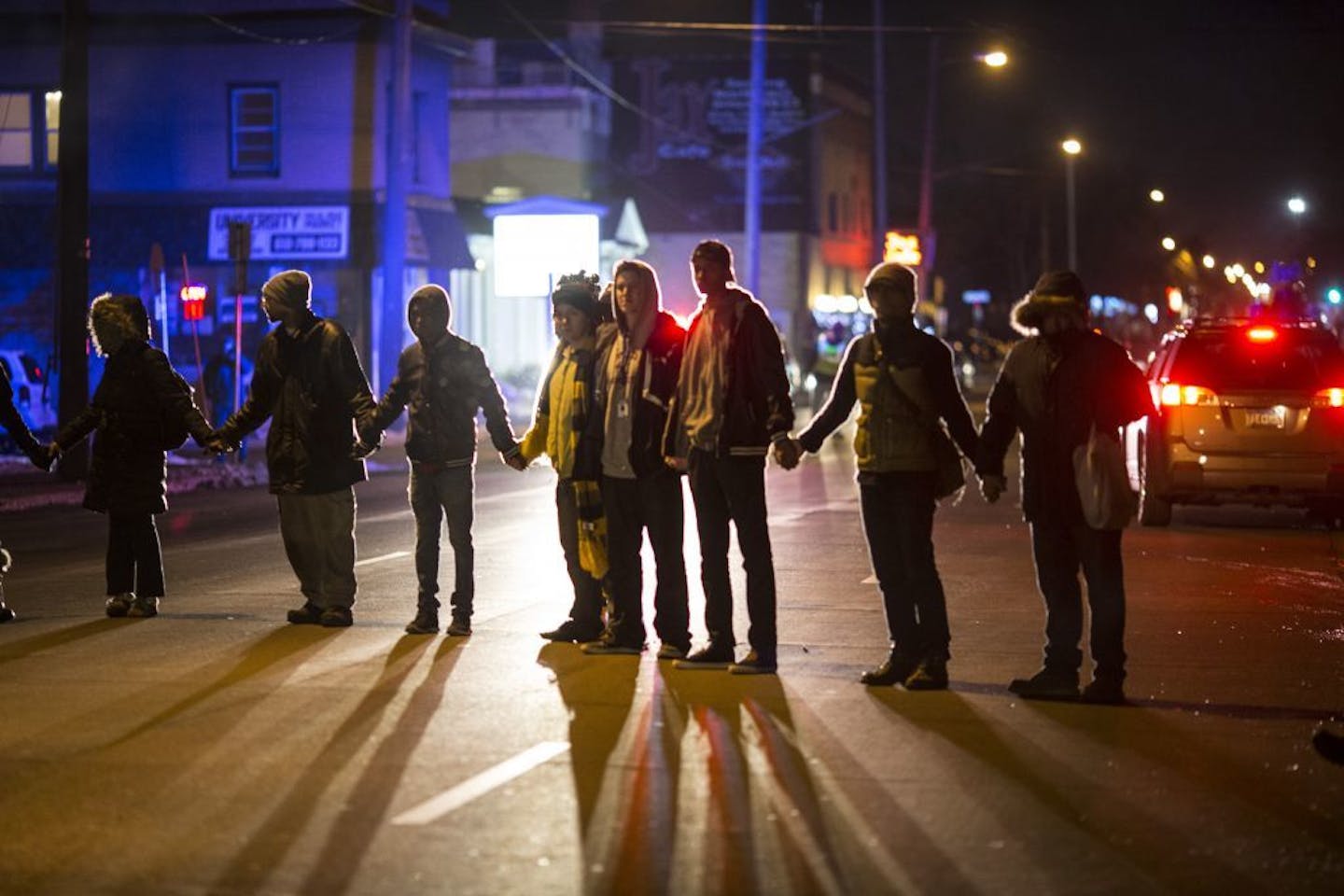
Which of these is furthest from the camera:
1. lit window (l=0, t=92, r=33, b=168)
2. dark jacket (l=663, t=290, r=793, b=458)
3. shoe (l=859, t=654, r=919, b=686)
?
lit window (l=0, t=92, r=33, b=168)

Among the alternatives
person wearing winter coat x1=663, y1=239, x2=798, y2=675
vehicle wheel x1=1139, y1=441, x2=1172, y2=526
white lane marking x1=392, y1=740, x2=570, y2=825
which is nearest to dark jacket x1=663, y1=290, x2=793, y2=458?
person wearing winter coat x1=663, y1=239, x2=798, y2=675

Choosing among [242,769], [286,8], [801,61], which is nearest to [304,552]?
[242,769]

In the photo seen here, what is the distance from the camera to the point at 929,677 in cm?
963

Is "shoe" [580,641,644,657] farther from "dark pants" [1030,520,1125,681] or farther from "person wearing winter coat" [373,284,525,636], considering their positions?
"dark pants" [1030,520,1125,681]

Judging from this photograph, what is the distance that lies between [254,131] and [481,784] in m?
35.1

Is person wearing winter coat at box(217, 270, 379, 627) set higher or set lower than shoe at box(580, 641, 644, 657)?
higher

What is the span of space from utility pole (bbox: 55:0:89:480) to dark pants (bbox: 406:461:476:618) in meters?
15.3

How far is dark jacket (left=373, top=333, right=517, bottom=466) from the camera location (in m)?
11.4

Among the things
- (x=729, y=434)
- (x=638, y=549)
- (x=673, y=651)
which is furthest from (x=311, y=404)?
(x=729, y=434)

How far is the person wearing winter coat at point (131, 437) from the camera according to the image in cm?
1201

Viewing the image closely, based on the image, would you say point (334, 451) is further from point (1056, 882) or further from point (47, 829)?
point (1056, 882)

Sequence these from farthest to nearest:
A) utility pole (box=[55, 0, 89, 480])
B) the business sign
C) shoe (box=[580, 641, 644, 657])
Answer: the business sign
utility pole (box=[55, 0, 89, 480])
shoe (box=[580, 641, 644, 657])

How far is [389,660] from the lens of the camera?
10375mm

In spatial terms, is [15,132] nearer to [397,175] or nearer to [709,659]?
[397,175]
